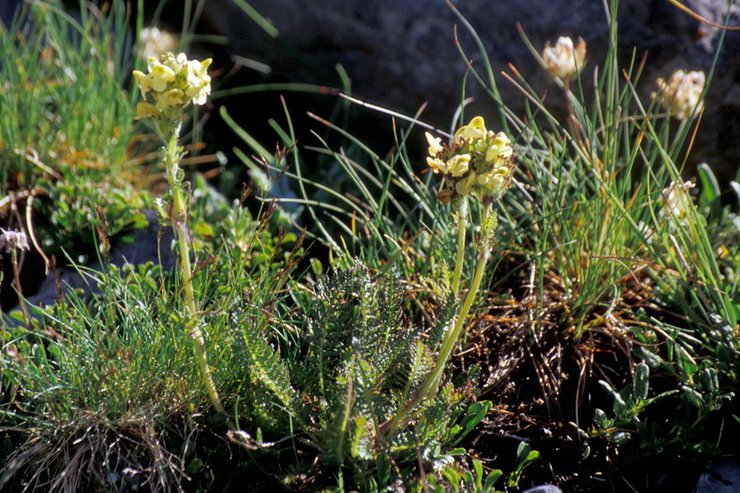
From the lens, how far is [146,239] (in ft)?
7.18

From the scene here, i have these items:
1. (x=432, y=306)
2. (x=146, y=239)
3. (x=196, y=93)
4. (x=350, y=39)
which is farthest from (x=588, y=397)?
(x=350, y=39)

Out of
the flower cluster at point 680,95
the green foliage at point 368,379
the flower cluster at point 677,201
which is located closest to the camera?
the green foliage at point 368,379

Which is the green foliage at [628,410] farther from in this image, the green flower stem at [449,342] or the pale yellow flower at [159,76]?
the pale yellow flower at [159,76]

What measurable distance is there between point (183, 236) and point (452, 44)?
183 cm

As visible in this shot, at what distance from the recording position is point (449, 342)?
1227 mm

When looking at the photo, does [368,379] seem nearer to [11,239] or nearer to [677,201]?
[11,239]

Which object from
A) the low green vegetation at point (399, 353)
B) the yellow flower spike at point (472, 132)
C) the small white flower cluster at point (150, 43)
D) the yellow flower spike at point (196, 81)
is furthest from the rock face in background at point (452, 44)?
the yellow flower spike at point (196, 81)

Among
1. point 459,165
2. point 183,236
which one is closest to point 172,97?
point 183,236

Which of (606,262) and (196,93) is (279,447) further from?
(606,262)

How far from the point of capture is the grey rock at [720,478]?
146 cm

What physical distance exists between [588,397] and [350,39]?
1.83 meters

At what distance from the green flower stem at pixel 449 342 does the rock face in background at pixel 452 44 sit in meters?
1.53

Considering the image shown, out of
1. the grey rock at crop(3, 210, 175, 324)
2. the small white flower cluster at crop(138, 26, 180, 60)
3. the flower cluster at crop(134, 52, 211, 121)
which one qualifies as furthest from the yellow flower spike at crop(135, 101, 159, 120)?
the small white flower cluster at crop(138, 26, 180, 60)

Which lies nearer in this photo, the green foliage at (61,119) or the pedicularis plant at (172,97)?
the pedicularis plant at (172,97)
